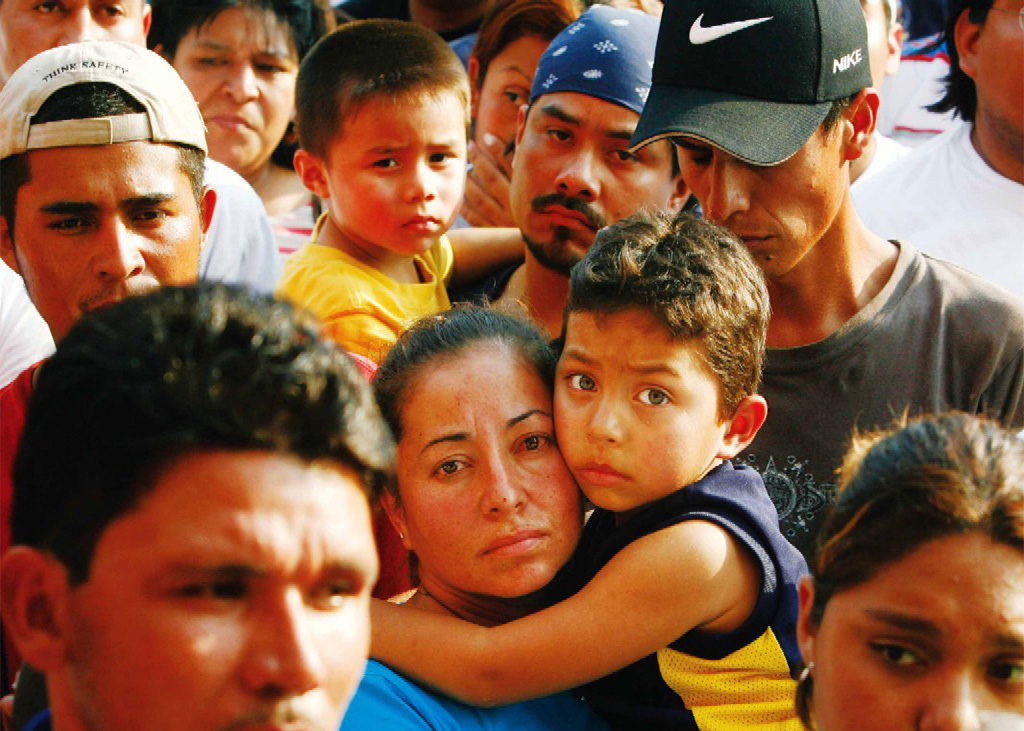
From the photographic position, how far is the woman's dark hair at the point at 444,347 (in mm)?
2670

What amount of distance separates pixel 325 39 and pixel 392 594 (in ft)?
6.27

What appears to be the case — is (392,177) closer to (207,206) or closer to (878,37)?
(207,206)

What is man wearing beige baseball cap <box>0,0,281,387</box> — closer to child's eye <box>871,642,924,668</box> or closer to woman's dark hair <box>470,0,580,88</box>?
woman's dark hair <box>470,0,580,88</box>

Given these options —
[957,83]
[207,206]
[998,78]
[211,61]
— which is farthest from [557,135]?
[211,61]

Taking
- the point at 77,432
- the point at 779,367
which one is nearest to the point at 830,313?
the point at 779,367

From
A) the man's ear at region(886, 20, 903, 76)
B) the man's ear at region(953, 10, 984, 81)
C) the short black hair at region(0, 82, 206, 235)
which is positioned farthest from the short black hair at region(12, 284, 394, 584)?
the man's ear at region(886, 20, 903, 76)

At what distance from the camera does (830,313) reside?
10.4ft

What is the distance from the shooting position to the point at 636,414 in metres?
2.53

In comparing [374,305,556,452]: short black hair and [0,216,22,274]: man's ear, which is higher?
[0,216,22,274]: man's ear

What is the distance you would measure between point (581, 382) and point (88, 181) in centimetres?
116

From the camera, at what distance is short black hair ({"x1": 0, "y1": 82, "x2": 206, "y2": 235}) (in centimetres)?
279

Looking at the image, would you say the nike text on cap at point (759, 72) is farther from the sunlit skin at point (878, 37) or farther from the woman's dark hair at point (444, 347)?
the sunlit skin at point (878, 37)

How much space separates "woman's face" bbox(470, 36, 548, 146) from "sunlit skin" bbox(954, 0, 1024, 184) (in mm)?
1455

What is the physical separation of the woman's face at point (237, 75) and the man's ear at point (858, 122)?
244cm
